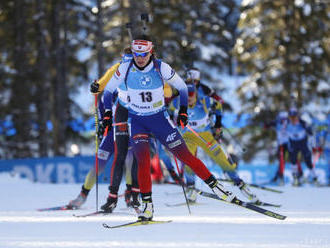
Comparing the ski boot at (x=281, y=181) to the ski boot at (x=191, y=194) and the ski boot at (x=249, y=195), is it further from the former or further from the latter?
the ski boot at (x=249, y=195)

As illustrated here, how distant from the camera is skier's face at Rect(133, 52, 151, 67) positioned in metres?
6.27

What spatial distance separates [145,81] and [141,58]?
27 cm

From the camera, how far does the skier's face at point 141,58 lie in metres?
6.27

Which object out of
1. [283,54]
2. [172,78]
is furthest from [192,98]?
[283,54]

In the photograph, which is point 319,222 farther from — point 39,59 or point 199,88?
point 39,59

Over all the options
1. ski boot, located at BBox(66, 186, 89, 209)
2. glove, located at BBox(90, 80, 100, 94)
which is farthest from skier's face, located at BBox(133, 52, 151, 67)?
ski boot, located at BBox(66, 186, 89, 209)

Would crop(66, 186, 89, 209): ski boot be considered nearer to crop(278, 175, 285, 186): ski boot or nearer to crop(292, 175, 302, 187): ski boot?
crop(292, 175, 302, 187): ski boot

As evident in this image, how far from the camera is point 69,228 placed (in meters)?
6.11

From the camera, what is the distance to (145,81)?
635 centimetres

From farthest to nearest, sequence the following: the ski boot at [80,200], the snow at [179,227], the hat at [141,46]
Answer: the ski boot at [80,200] → the hat at [141,46] → the snow at [179,227]

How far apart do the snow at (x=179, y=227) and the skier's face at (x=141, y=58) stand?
72.2 inches

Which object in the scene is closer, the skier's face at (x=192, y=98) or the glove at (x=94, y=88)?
the glove at (x=94, y=88)

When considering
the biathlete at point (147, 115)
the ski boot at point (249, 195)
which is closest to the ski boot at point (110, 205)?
the biathlete at point (147, 115)

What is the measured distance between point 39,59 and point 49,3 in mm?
4799
